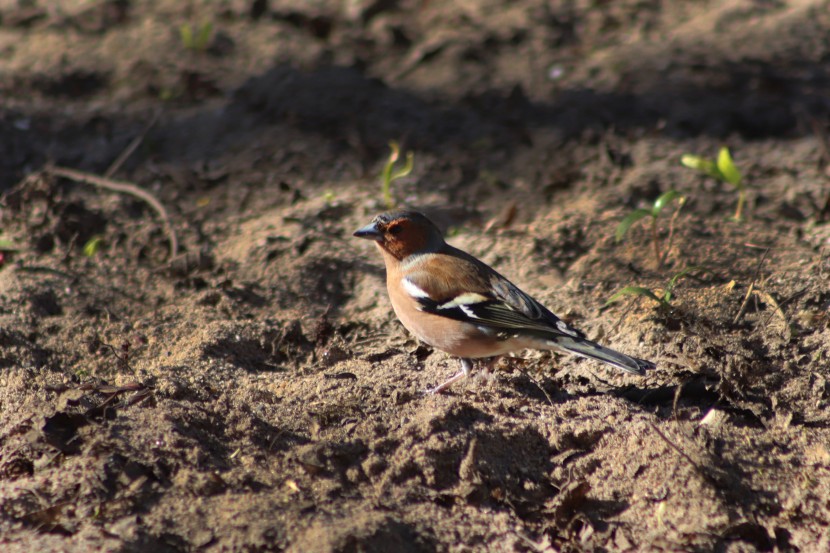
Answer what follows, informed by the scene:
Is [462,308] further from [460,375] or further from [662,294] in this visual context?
[662,294]

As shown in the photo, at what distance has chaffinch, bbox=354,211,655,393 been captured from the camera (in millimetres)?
4207

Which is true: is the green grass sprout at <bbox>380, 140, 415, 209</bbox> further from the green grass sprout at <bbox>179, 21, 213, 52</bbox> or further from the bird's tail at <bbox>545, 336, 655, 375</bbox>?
the green grass sprout at <bbox>179, 21, 213, 52</bbox>

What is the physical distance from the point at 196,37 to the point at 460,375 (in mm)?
4899

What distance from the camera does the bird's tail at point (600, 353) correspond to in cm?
391

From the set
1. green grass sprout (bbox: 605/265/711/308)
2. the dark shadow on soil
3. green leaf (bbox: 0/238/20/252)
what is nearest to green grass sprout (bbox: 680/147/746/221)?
green grass sprout (bbox: 605/265/711/308)

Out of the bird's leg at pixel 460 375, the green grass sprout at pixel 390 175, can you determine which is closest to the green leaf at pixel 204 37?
the green grass sprout at pixel 390 175

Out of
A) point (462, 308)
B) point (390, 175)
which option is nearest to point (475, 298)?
point (462, 308)

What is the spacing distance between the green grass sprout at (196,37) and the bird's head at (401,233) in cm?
360

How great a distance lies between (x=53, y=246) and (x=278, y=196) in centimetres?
158

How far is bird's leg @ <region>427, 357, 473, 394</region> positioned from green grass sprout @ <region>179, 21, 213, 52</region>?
4.50 m

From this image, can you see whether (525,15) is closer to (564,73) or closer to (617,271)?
(564,73)

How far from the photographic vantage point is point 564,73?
752 cm

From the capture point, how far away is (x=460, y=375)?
4406 millimetres

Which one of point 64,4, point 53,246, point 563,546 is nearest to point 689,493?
point 563,546
